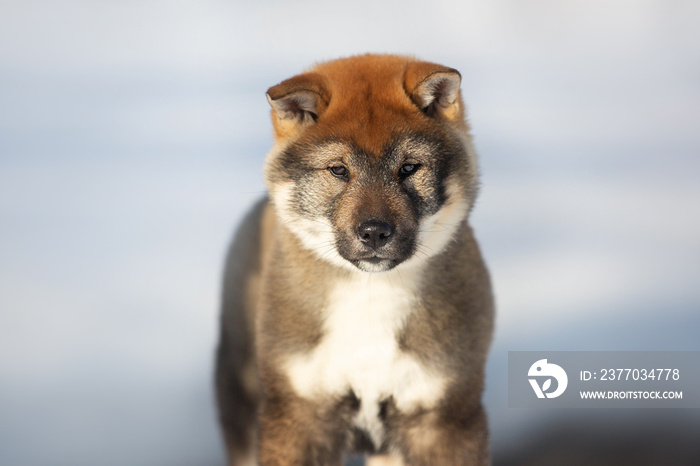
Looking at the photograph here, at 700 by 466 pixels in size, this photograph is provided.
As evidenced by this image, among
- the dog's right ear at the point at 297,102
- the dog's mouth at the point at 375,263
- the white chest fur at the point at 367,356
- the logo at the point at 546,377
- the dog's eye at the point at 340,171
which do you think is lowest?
the logo at the point at 546,377

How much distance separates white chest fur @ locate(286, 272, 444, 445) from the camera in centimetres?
426

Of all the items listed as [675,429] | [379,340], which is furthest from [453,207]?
[675,429]

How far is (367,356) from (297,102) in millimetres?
1236

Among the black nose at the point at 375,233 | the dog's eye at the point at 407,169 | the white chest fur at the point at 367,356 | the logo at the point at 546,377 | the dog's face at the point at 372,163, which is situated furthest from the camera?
the logo at the point at 546,377

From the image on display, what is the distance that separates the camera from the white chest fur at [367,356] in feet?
14.0

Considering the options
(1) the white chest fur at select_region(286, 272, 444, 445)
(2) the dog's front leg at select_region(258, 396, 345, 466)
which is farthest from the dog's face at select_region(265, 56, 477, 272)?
(2) the dog's front leg at select_region(258, 396, 345, 466)

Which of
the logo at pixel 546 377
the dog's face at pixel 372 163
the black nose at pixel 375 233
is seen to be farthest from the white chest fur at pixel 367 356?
the logo at pixel 546 377

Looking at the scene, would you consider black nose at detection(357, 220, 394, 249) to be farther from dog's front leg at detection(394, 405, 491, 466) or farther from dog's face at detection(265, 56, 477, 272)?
dog's front leg at detection(394, 405, 491, 466)

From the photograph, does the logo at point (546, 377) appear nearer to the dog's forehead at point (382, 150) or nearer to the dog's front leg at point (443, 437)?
the dog's front leg at point (443, 437)

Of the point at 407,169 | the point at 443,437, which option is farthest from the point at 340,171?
the point at 443,437

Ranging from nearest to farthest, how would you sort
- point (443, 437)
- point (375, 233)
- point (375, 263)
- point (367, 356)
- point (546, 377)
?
point (375, 233) → point (375, 263) → point (367, 356) → point (443, 437) → point (546, 377)

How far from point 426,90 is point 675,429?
12.4ft

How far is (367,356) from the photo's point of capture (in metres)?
4.25

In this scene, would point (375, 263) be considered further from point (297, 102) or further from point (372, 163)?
point (297, 102)
